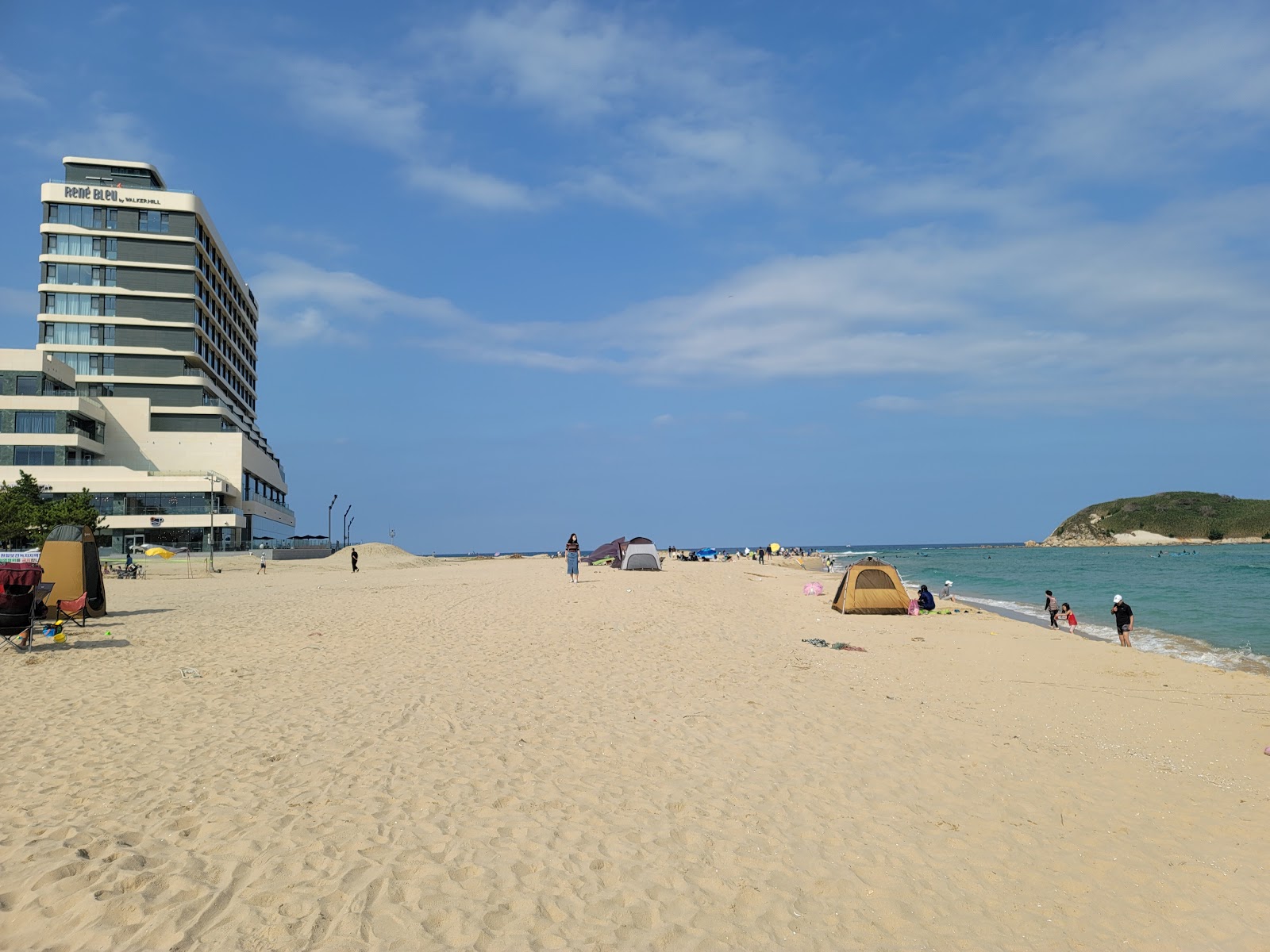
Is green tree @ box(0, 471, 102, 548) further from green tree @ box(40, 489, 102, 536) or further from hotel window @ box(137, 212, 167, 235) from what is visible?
hotel window @ box(137, 212, 167, 235)

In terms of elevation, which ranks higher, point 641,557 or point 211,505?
point 211,505

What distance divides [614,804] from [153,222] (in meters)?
80.5

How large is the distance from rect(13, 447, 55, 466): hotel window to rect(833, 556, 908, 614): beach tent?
6183cm

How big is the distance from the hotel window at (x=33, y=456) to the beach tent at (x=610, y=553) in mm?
41287

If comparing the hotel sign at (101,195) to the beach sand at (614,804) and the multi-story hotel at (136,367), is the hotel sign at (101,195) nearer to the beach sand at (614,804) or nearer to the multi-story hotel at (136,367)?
the multi-story hotel at (136,367)

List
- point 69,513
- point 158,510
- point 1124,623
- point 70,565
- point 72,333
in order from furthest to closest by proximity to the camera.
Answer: point 72,333
point 158,510
point 69,513
point 1124,623
point 70,565

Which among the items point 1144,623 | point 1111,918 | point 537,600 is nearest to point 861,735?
point 1111,918

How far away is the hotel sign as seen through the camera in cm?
6756

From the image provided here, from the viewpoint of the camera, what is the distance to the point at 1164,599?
114ft

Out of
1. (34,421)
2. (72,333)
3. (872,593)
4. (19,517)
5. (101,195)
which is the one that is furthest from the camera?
(101,195)

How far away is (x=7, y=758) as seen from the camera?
7.05 m

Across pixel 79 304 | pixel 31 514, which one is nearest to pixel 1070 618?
pixel 31 514

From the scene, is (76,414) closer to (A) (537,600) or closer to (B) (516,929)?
(A) (537,600)

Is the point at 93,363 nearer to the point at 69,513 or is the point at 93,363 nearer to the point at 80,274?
the point at 80,274
